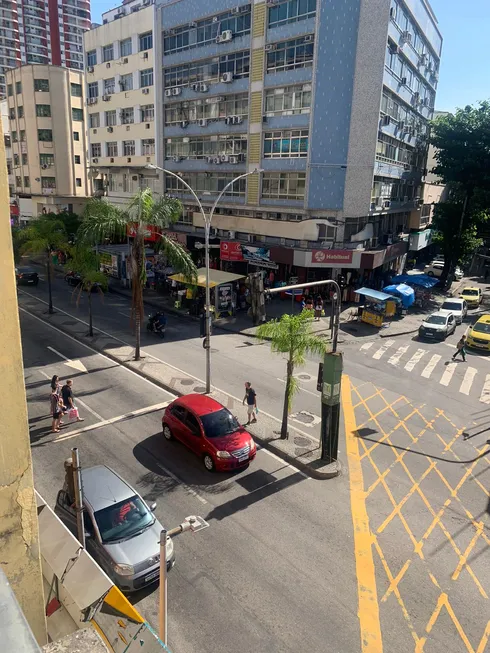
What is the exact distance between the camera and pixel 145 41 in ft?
152

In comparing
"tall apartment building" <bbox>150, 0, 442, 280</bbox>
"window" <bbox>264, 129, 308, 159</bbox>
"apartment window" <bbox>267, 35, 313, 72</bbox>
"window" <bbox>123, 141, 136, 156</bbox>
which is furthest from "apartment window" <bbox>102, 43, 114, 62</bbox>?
"window" <bbox>264, 129, 308, 159</bbox>

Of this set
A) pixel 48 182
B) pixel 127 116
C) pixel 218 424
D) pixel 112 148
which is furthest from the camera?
pixel 48 182

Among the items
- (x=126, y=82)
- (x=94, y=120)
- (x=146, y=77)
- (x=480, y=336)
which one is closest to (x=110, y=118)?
(x=94, y=120)

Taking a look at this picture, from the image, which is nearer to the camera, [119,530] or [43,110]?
[119,530]

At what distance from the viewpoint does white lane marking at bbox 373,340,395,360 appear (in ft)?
90.8

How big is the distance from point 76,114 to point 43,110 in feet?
14.4

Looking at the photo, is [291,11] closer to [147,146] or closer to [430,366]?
[147,146]

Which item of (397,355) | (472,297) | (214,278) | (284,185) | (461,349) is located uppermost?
(284,185)

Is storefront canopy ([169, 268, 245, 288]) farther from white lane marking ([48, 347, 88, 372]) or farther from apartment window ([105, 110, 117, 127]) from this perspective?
apartment window ([105, 110, 117, 127])

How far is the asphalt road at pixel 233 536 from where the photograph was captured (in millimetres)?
9617

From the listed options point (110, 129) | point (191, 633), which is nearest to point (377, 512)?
point (191, 633)

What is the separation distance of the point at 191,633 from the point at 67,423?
10501 millimetres

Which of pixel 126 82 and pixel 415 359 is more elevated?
pixel 126 82

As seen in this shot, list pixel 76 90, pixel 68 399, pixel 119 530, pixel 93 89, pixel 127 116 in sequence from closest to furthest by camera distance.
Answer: pixel 119 530, pixel 68 399, pixel 127 116, pixel 93 89, pixel 76 90
